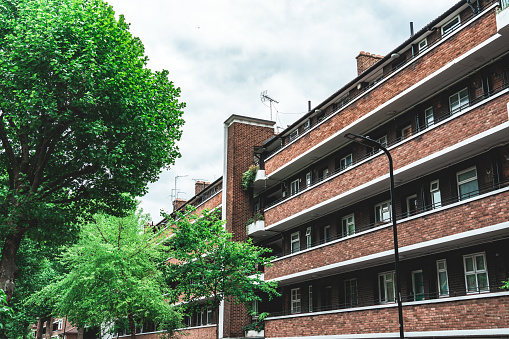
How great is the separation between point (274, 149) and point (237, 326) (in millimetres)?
11956

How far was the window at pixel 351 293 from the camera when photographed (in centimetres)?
2362

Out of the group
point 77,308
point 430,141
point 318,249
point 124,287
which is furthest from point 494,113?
point 77,308

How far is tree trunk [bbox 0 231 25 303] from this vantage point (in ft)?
50.6

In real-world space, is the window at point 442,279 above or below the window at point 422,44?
below

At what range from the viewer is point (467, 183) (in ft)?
59.6

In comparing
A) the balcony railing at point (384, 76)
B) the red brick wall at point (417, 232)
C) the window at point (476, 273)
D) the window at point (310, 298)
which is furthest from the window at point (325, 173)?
the window at point (476, 273)

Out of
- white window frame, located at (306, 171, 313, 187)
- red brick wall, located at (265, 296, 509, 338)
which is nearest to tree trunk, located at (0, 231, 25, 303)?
red brick wall, located at (265, 296, 509, 338)

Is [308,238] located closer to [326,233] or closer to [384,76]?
[326,233]

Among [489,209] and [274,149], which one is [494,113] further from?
[274,149]

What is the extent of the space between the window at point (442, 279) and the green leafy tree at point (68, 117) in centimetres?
1124

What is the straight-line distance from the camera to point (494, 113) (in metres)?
16.0

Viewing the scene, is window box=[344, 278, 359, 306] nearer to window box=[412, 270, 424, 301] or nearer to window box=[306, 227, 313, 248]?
window box=[412, 270, 424, 301]

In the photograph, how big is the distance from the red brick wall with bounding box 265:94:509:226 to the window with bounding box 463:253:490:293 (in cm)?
398

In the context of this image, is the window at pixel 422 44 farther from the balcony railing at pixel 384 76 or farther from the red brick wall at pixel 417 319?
the red brick wall at pixel 417 319
